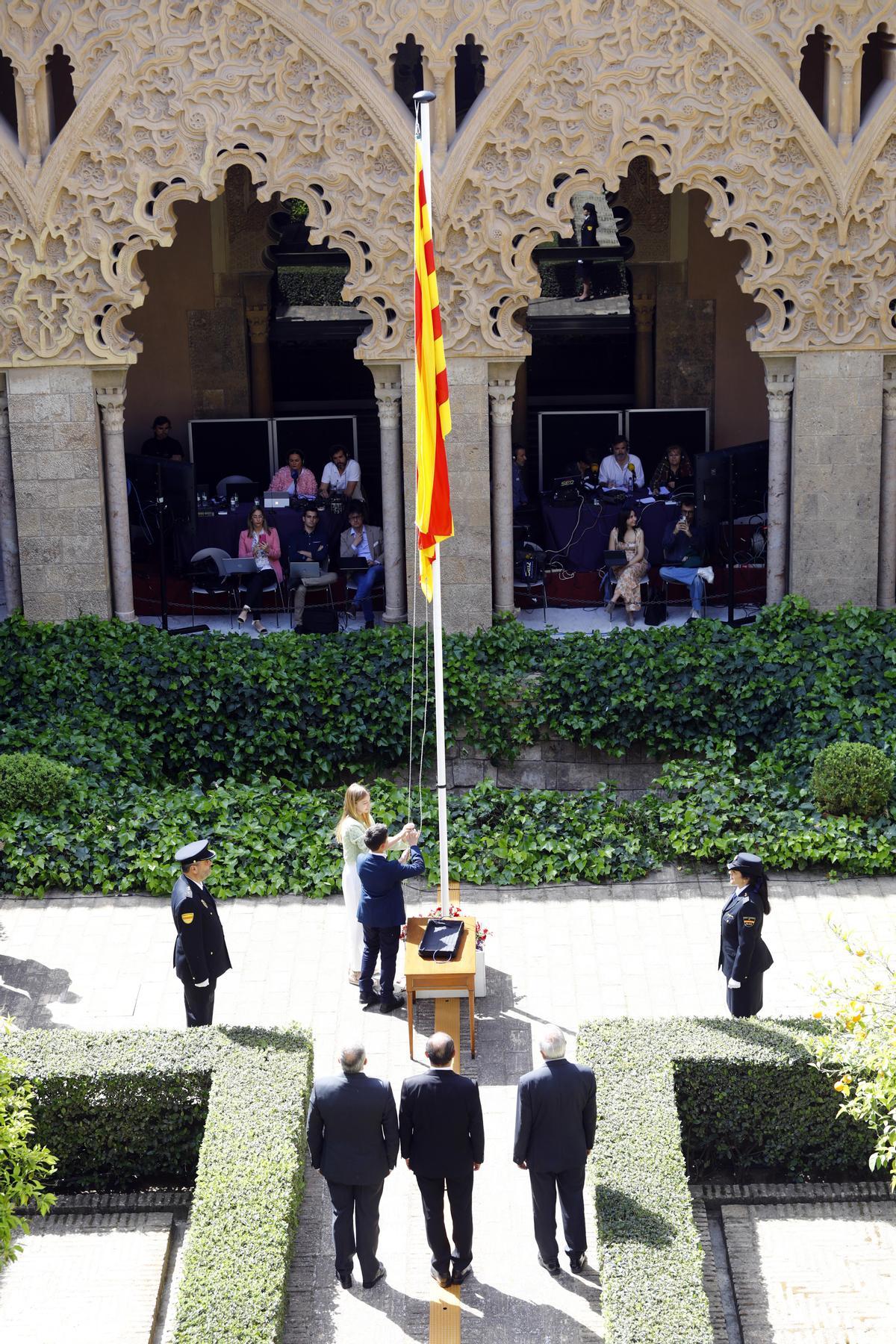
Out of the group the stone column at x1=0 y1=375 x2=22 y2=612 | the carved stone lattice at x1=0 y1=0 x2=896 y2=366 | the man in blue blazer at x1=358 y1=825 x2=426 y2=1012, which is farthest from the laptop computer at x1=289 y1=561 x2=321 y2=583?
the man in blue blazer at x1=358 y1=825 x2=426 y2=1012

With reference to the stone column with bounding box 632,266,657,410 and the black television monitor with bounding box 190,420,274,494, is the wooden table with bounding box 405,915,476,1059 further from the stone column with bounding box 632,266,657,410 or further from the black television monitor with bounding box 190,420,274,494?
the stone column with bounding box 632,266,657,410

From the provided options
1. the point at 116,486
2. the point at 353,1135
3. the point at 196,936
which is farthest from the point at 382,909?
the point at 116,486

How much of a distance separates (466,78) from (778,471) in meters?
4.74

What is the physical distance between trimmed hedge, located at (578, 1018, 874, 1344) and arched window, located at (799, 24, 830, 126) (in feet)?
32.3

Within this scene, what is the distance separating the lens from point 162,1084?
900cm

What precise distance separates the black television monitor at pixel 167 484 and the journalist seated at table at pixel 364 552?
5.08ft

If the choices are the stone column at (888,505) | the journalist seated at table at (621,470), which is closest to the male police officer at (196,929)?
the stone column at (888,505)

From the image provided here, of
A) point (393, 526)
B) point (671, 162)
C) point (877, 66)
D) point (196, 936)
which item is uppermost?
point (877, 66)

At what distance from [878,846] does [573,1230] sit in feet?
16.3

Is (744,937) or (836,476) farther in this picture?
(836,476)

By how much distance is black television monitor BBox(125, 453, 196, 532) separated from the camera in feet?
54.7

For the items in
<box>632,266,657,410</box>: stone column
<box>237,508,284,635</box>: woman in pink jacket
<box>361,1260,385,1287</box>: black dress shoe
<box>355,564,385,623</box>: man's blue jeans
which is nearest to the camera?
<box>361,1260,385,1287</box>: black dress shoe

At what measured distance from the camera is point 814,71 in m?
16.0

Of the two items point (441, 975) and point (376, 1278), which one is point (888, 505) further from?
point (376, 1278)
